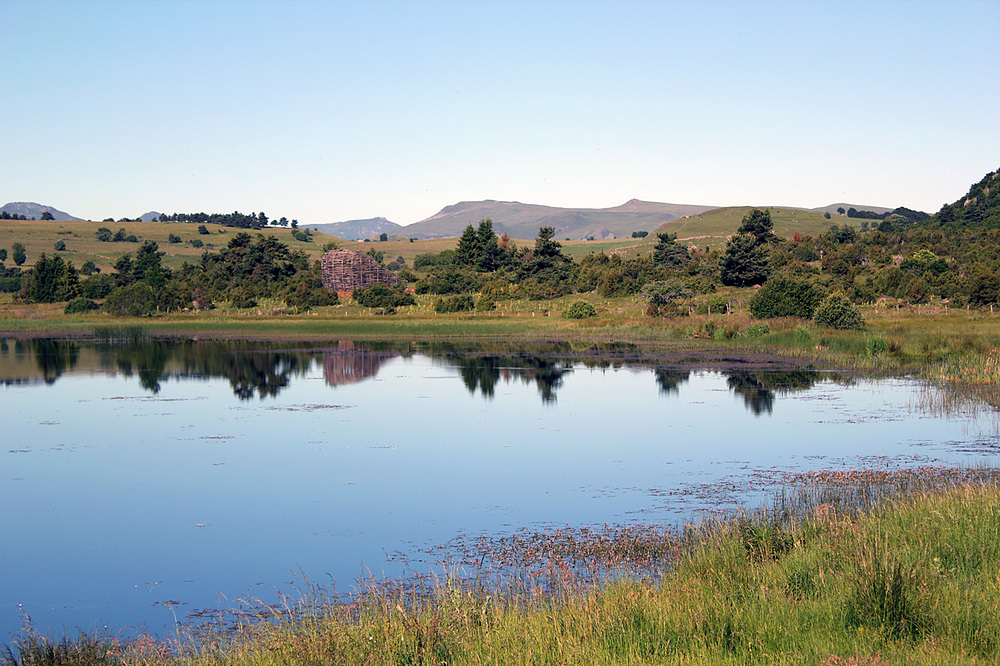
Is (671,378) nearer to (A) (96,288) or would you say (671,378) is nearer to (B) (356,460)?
(B) (356,460)

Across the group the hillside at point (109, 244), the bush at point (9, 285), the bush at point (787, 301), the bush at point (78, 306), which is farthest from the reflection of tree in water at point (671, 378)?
the hillside at point (109, 244)

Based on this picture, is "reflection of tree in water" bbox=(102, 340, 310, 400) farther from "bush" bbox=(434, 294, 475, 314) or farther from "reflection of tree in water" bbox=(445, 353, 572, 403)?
"bush" bbox=(434, 294, 475, 314)

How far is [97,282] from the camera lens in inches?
3342

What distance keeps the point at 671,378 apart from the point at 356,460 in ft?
56.8

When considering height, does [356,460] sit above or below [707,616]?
below

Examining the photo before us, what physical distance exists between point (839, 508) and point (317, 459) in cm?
1136

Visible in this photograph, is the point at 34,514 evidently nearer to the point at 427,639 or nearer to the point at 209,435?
the point at 209,435

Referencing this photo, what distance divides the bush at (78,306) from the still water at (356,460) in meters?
44.4

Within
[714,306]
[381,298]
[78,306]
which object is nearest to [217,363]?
[714,306]

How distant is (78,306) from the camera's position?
3081 inches

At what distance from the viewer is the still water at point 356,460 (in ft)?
41.1

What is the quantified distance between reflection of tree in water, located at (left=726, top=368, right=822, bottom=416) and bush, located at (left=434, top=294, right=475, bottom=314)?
3652 cm

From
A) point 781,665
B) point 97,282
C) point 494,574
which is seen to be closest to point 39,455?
point 494,574

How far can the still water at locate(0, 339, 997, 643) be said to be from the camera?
41.1 feet
